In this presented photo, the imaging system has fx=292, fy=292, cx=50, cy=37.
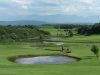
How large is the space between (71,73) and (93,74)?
2.64 meters

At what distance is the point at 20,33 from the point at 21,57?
12838cm

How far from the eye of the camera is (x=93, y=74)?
108 feet

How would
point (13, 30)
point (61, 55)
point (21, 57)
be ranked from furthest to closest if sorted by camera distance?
point (13, 30) < point (61, 55) < point (21, 57)

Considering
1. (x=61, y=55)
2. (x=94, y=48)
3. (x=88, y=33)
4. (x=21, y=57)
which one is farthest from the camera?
(x=88, y=33)

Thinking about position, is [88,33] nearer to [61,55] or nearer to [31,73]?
[61,55]

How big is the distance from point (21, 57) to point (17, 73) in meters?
34.5

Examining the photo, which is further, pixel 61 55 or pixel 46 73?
pixel 61 55

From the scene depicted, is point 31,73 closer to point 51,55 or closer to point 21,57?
point 21,57

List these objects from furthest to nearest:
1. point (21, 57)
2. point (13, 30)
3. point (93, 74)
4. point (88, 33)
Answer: point (13, 30)
point (88, 33)
point (21, 57)
point (93, 74)

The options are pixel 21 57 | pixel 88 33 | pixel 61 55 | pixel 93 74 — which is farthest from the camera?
pixel 88 33

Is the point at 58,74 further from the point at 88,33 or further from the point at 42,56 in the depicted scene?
the point at 88,33

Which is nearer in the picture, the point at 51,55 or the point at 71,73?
the point at 71,73

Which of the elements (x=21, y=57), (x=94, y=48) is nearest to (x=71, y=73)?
(x=94, y=48)

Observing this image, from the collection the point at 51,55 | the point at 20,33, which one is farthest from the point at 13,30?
the point at 51,55
